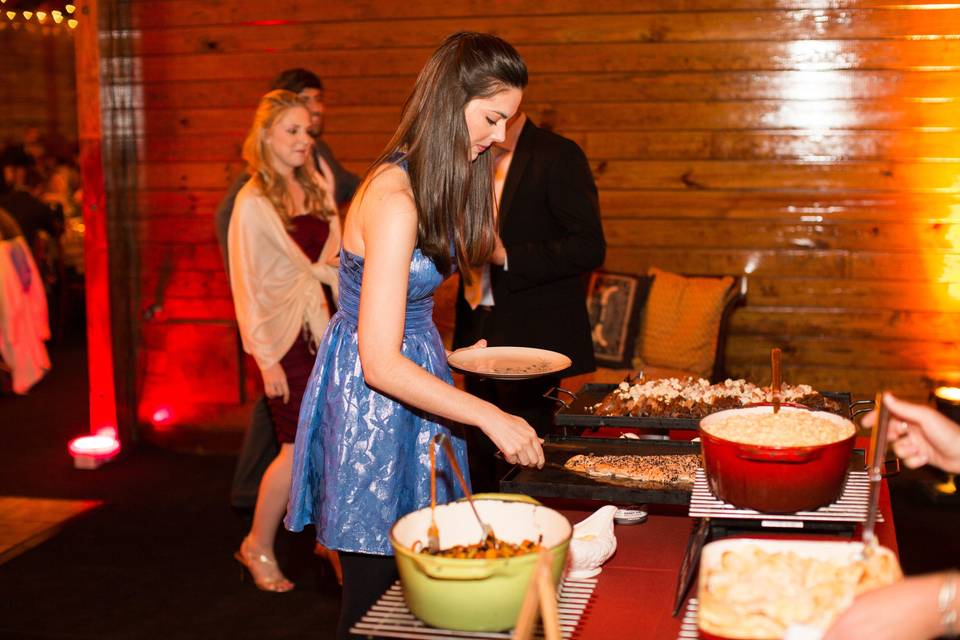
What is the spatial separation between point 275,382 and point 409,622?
2353mm

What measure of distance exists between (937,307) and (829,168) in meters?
0.82

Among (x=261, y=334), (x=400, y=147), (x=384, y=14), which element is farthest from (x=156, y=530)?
(x=400, y=147)

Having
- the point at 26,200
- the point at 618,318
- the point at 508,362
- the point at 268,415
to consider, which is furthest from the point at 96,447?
the point at 508,362

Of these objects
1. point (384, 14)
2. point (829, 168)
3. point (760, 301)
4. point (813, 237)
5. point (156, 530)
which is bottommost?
point (156, 530)

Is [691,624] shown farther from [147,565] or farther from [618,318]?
[618,318]

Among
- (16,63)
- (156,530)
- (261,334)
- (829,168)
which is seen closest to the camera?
(261,334)

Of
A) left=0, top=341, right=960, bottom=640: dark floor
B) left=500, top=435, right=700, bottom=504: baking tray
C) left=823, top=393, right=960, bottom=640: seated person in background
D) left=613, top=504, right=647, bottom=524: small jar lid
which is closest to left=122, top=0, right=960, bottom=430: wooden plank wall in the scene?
left=0, top=341, right=960, bottom=640: dark floor

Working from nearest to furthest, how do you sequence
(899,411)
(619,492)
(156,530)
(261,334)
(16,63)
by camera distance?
(899,411), (619,492), (261,334), (156,530), (16,63)

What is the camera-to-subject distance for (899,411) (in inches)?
65.3

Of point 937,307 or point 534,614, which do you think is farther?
point 937,307

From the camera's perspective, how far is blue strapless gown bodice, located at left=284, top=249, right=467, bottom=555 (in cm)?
231

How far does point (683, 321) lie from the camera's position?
4953 millimetres

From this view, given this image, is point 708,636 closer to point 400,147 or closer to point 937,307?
point 400,147

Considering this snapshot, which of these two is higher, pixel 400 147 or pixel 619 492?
pixel 400 147
